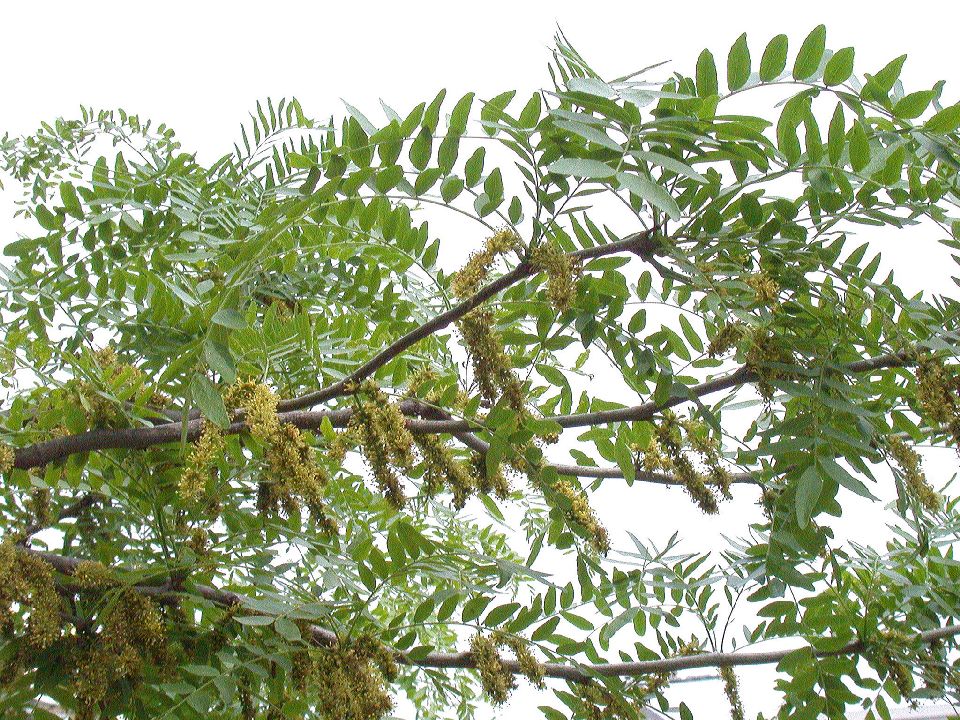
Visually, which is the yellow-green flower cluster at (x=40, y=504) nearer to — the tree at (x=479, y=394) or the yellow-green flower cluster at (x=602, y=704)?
the tree at (x=479, y=394)

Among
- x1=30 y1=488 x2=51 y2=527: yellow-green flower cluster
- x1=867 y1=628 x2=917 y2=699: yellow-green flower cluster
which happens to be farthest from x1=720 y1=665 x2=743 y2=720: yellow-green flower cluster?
x1=30 y1=488 x2=51 y2=527: yellow-green flower cluster

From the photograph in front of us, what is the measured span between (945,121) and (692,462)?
0.36 m

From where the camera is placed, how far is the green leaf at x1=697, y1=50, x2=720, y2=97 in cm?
72

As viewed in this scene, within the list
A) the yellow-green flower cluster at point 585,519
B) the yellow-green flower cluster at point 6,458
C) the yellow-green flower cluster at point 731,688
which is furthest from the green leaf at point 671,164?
the yellow-green flower cluster at point 731,688

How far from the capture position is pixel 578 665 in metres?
0.90

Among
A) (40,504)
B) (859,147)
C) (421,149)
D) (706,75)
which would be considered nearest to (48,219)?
(40,504)

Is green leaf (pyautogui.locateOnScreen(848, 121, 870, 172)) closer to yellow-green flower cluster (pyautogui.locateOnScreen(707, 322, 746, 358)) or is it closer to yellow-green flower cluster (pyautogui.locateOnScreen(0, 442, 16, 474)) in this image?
yellow-green flower cluster (pyautogui.locateOnScreen(707, 322, 746, 358))

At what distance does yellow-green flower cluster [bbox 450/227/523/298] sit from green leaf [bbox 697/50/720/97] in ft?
0.64

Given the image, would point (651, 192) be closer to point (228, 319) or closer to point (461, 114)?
point (461, 114)

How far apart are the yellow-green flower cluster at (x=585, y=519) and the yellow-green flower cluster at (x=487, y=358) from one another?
A: 17cm

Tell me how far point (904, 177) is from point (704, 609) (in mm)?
569

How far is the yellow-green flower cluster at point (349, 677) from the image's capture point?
0.76 meters

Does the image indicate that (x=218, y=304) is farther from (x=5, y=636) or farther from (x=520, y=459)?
(x=5, y=636)

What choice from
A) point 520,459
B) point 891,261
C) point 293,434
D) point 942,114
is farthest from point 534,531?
point 891,261
